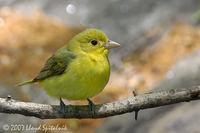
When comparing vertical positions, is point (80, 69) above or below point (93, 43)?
below

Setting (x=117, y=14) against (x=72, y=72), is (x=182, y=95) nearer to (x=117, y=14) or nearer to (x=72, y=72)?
(x=72, y=72)

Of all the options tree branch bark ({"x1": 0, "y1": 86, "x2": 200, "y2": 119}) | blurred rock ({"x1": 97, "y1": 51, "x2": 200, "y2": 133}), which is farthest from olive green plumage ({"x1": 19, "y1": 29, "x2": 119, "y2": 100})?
blurred rock ({"x1": 97, "y1": 51, "x2": 200, "y2": 133})

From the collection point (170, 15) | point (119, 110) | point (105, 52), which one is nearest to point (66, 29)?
point (170, 15)

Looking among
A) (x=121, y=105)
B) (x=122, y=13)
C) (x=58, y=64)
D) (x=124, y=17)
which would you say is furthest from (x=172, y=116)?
(x=122, y=13)

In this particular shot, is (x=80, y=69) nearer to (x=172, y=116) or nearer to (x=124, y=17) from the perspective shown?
(x=172, y=116)

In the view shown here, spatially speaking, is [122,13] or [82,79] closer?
[82,79]

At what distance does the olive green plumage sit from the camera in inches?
200

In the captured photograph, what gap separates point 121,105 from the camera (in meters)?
4.78

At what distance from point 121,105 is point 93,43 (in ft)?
2.86

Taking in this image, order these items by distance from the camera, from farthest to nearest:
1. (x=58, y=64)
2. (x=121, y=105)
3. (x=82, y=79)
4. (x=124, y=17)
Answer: (x=124, y=17) < (x=58, y=64) < (x=82, y=79) < (x=121, y=105)

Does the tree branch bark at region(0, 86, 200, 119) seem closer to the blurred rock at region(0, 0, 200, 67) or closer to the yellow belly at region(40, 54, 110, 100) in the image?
the yellow belly at region(40, 54, 110, 100)

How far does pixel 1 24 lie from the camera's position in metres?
10.8

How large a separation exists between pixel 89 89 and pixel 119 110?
1.31 ft

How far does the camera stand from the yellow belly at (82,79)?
506cm
